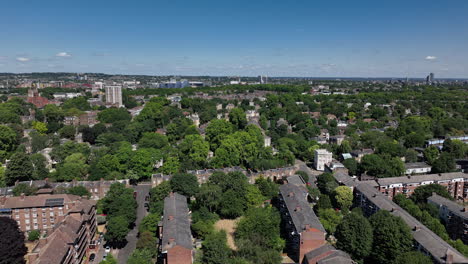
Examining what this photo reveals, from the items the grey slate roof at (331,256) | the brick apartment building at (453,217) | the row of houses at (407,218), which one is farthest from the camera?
the brick apartment building at (453,217)

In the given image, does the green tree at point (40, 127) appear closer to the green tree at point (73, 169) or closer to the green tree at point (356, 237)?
the green tree at point (73, 169)

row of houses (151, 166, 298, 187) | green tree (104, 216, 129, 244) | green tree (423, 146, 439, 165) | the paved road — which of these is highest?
green tree (423, 146, 439, 165)

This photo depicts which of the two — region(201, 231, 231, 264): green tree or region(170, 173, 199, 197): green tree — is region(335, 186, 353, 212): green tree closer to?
region(170, 173, 199, 197): green tree

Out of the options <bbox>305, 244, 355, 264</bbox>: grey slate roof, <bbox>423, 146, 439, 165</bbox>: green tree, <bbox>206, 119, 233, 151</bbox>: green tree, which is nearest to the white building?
<bbox>423, 146, 439, 165</bbox>: green tree

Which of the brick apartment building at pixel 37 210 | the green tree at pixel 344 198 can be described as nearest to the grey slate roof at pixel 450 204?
the green tree at pixel 344 198

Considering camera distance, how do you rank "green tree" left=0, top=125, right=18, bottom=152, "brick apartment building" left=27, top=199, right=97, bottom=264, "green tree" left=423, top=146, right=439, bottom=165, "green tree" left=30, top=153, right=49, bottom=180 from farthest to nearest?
"green tree" left=0, top=125, right=18, bottom=152
"green tree" left=423, top=146, right=439, bottom=165
"green tree" left=30, top=153, right=49, bottom=180
"brick apartment building" left=27, top=199, right=97, bottom=264

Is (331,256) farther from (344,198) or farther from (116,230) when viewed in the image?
(116,230)

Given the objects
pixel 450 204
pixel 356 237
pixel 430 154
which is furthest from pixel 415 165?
pixel 356 237

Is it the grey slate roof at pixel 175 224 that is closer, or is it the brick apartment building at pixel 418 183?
the grey slate roof at pixel 175 224
